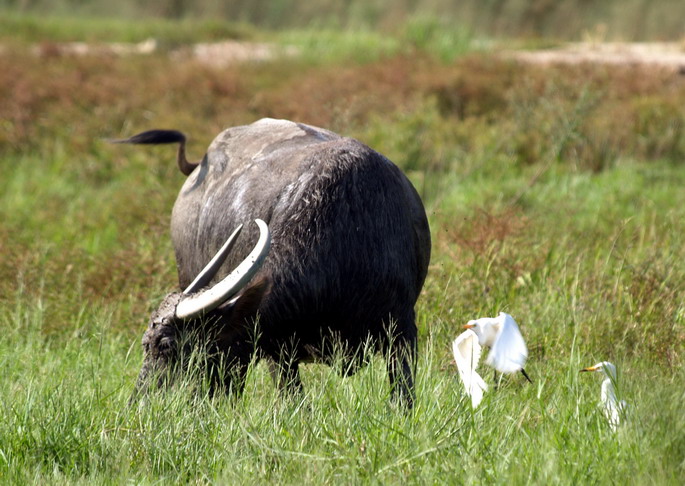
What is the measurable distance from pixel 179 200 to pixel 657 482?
11.5ft

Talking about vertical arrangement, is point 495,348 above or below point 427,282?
above

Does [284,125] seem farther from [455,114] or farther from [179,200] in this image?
[455,114]

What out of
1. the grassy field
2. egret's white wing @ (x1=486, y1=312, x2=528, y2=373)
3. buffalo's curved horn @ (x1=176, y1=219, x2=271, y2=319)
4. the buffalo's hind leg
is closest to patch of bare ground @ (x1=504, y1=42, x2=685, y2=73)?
the grassy field

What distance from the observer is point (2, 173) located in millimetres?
11203

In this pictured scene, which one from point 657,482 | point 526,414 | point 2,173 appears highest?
point 657,482

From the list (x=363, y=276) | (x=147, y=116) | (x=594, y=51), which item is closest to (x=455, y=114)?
(x=147, y=116)

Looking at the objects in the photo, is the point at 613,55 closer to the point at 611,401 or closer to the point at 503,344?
the point at 503,344

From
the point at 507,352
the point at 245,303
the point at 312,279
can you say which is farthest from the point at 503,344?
the point at 245,303

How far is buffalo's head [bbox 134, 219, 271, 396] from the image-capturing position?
408 centimetres

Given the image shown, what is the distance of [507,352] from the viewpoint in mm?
4078

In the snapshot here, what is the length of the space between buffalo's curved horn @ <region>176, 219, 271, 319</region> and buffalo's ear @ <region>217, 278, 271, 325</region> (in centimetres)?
3

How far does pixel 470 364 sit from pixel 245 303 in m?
1.02

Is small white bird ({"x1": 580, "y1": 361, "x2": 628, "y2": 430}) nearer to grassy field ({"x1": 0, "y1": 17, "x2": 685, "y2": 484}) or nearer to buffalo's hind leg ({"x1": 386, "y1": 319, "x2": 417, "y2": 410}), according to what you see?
grassy field ({"x1": 0, "y1": 17, "x2": 685, "y2": 484})

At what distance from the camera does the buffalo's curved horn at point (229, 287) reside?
3.95 meters
